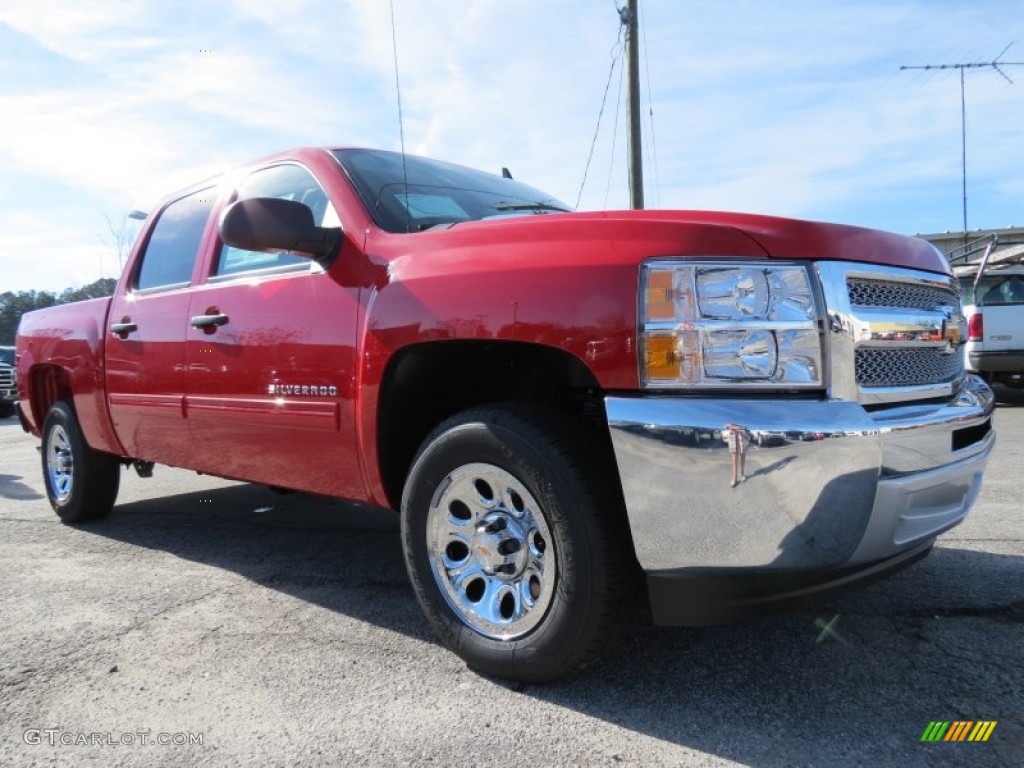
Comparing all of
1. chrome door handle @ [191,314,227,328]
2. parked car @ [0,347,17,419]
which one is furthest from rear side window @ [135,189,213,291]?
parked car @ [0,347,17,419]

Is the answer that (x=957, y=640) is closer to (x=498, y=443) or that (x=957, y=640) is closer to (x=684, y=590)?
(x=684, y=590)

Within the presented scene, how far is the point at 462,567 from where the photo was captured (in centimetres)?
252

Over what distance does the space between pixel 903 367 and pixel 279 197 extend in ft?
8.13

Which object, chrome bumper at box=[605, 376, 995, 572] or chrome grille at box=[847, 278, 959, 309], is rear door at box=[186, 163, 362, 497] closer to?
chrome bumper at box=[605, 376, 995, 572]

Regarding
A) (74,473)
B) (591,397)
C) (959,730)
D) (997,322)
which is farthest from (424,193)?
(997,322)

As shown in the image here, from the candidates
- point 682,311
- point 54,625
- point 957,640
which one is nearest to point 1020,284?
point 957,640

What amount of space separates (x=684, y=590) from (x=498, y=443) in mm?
655

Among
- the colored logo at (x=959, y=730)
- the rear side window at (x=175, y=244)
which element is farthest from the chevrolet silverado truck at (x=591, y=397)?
the rear side window at (x=175, y=244)

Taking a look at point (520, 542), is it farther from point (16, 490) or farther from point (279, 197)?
point (16, 490)

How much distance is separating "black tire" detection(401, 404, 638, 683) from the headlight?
37 cm

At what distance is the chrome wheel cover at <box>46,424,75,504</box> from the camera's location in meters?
4.93

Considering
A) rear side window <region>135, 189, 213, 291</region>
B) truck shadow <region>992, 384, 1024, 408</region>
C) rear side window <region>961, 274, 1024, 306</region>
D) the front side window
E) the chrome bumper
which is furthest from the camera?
truck shadow <region>992, 384, 1024, 408</region>

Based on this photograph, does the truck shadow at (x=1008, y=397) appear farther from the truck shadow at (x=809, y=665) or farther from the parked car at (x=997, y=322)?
the truck shadow at (x=809, y=665)

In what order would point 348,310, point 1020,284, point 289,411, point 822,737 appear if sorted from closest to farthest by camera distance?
1. point 822,737
2. point 348,310
3. point 289,411
4. point 1020,284
